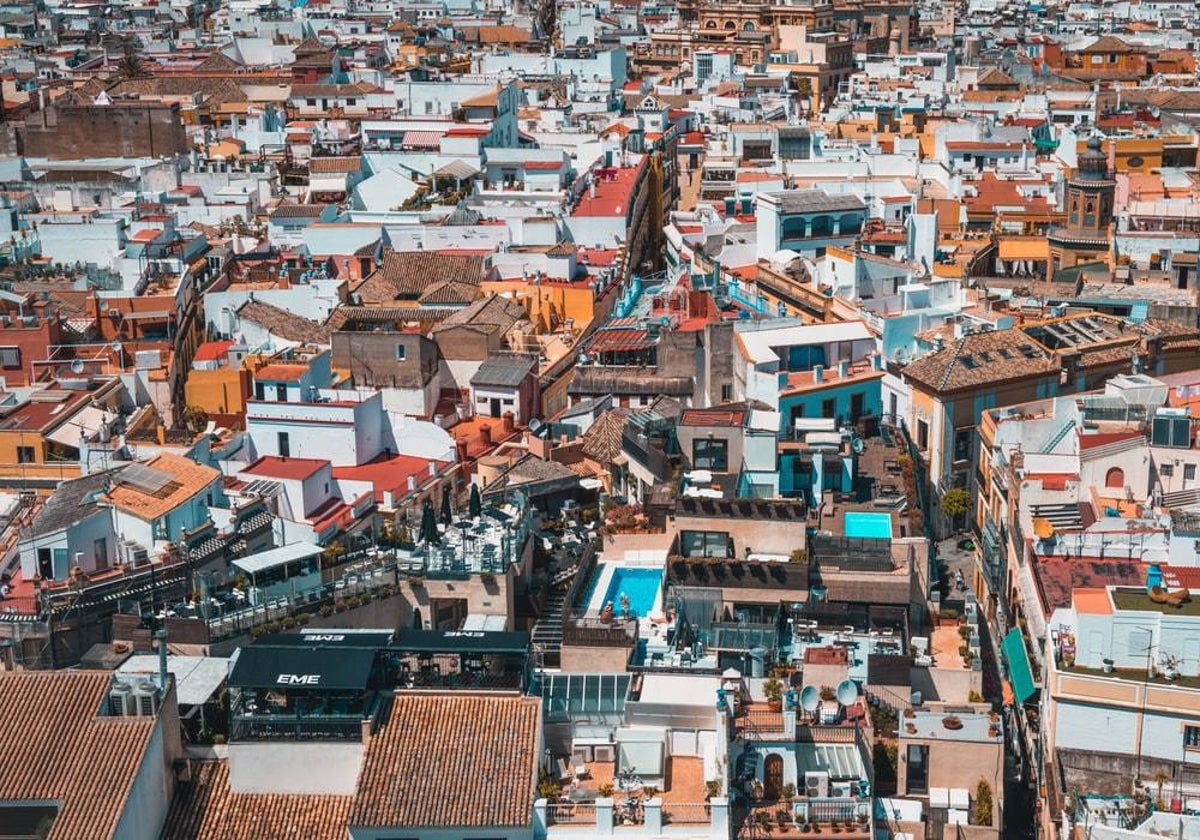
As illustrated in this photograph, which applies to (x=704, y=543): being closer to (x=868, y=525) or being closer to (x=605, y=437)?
(x=868, y=525)

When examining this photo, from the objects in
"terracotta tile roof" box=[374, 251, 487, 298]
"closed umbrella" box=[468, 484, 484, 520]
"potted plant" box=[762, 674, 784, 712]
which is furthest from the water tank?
"terracotta tile roof" box=[374, 251, 487, 298]

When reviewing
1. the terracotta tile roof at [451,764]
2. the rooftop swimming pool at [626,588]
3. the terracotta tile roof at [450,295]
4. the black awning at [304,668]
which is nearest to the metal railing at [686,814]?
the terracotta tile roof at [451,764]

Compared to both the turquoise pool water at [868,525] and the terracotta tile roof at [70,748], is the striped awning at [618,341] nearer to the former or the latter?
the turquoise pool water at [868,525]

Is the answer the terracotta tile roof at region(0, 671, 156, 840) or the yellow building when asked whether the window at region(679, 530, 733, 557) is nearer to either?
the terracotta tile roof at region(0, 671, 156, 840)

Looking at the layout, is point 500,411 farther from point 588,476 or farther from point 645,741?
point 645,741

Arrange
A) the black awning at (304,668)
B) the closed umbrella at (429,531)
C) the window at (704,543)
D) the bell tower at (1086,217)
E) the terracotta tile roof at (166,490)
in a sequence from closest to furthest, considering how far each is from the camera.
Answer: the black awning at (304,668)
the closed umbrella at (429,531)
the window at (704,543)
the terracotta tile roof at (166,490)
the bell tower at (1086,217)

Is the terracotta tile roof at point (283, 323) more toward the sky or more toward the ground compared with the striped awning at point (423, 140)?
more toward the ground

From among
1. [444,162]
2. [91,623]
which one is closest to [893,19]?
[444,162]
